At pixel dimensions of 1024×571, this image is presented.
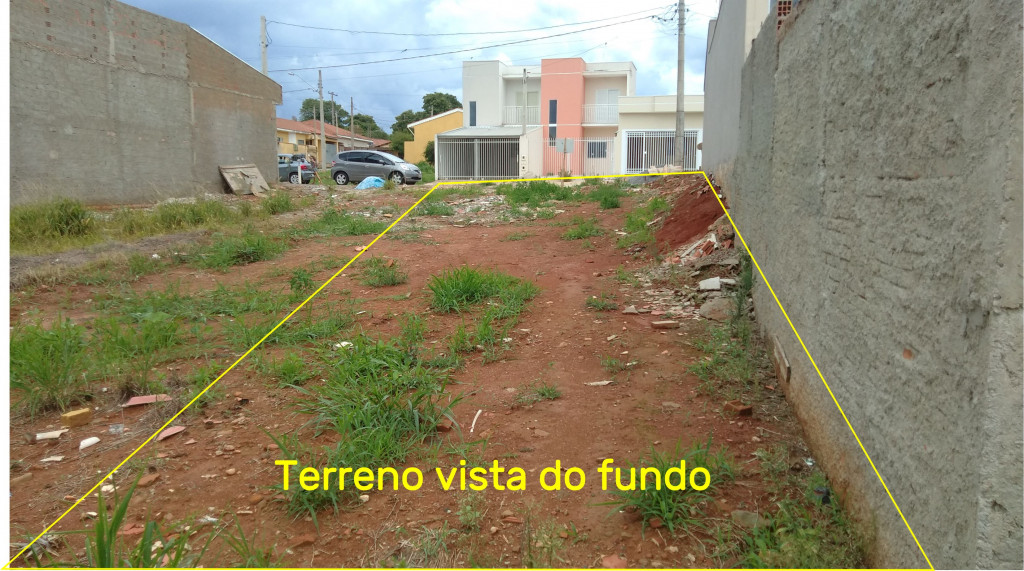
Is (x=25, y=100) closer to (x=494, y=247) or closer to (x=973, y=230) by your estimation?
(x=494, y=247)

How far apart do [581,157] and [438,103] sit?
3225 cm

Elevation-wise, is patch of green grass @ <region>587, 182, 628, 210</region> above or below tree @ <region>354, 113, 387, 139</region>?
below

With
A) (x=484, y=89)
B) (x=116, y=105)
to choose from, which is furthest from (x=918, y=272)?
(x=484, y=89)

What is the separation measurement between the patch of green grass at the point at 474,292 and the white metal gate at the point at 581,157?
21.5m

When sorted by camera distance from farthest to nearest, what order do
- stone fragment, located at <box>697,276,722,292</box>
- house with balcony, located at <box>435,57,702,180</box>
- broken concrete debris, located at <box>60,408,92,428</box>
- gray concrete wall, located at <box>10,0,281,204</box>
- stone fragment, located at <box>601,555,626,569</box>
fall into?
house with balcony, located at <box>435,57,702,180</box>, gray concrete wall, located at <box>10,0,281,204</box>, stone fragment, located at <box>697,276,722,292</box>, broken concrete debris, located at <box>60,408,92,428</box>, stone fragment, located at <box>601,555,626,569</box>

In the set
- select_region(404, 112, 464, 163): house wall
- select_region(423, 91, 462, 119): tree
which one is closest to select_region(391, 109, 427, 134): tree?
select_region(423, 91, 462, 119): tree

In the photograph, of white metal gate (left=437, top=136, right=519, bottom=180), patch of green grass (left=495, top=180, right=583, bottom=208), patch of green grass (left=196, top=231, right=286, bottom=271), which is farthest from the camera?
white metal gate (left=437, top=136, right=519, bottom=180)

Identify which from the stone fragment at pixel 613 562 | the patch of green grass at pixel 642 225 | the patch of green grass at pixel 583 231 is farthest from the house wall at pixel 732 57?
the stone fragment at pixel 613 562

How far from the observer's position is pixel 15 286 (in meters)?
5.90

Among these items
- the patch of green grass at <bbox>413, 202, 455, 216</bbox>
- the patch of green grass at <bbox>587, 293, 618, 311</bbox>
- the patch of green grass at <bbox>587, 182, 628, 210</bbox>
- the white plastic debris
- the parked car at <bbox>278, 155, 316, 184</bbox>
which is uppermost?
the parked car at <bbox>278, 155, 316, 184</bbox>

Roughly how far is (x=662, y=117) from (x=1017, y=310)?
26187mm

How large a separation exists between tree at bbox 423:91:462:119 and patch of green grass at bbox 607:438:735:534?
56.5 metres

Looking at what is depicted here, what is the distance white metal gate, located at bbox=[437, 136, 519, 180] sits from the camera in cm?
2608

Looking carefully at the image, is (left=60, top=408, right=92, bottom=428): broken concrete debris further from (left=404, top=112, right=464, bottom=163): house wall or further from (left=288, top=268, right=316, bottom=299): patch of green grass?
(left=404, top=112, right=464, bottom=163): house wall
